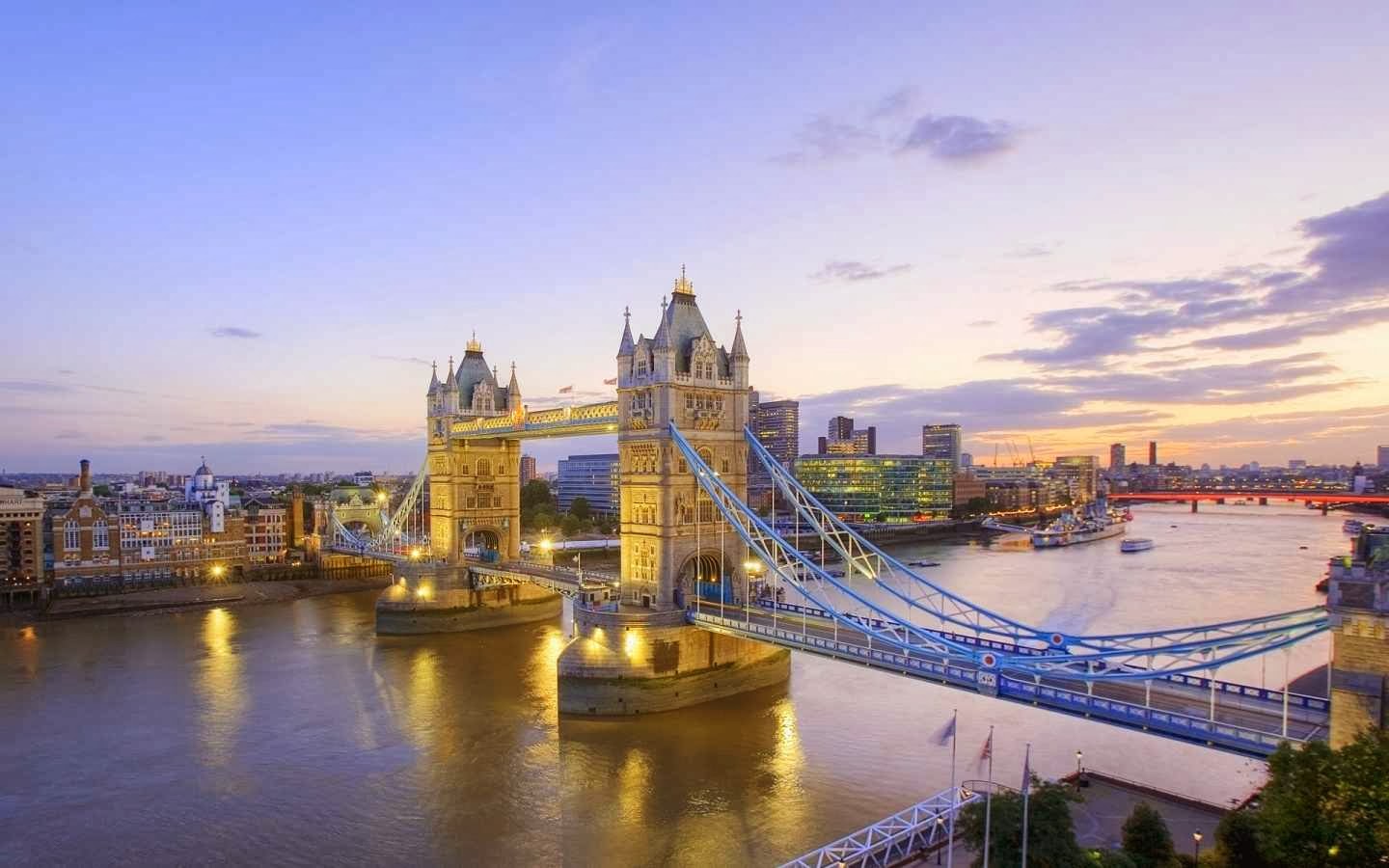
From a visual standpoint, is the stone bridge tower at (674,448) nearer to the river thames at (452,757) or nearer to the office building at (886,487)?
the river thames at (452,757)

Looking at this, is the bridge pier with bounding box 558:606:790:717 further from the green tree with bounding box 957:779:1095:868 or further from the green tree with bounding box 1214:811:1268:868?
the green tree with bounding box 1214:811:1268:868

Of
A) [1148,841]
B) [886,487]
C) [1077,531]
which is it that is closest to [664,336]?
[1148,841]

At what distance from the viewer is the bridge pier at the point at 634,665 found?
33.7 meters

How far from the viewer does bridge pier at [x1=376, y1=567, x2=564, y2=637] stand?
50906 mm

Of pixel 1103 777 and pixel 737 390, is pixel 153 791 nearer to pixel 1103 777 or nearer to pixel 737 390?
pixel 737 390

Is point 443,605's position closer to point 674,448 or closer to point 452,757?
point 452,757

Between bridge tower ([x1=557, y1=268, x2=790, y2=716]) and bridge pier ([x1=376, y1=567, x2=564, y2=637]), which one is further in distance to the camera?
bridge pier ([x1=376, y1=567, x2=564, y2=637])

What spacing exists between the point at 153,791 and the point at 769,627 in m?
21.0

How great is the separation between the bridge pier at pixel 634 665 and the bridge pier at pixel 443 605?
18.8 metres

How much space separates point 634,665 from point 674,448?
9.07 m

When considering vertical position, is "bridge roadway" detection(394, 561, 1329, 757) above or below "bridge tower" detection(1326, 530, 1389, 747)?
below

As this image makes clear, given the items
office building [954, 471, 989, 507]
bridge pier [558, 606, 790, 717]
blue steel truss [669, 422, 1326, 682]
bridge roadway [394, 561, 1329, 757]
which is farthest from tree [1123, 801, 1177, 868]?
office building [954, 471, 989, 507]

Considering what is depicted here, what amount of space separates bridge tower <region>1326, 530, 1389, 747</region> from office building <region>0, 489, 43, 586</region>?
81016 millimetres

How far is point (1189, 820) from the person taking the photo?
21.5 metres
